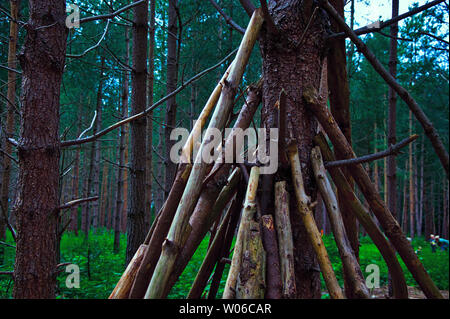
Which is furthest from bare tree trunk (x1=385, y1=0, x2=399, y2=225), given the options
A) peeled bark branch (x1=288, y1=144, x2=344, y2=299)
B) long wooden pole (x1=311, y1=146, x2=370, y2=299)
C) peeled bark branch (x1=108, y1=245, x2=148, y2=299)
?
peeled bark branch (x1=108, y1=245, x2=148, y2=299)

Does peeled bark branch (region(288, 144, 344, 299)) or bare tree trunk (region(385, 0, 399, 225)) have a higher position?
bare tree trunk (region(385, 0, 399, 225))

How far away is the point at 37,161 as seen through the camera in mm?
1626

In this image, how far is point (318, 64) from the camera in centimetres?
197

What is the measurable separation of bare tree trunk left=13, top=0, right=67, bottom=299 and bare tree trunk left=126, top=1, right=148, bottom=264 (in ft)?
4.65

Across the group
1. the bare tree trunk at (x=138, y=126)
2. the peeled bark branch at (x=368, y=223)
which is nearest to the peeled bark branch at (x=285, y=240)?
the peeled bark branch at (x=368, y=223)

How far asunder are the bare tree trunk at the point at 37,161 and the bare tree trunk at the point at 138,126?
4.65ft

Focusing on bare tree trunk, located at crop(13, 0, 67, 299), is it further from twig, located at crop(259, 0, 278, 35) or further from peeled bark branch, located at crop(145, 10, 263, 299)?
twig, located at crop(259, 0, 278, 35)

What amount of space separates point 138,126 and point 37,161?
152cm

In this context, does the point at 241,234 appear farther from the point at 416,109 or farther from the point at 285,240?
the point at 416,109

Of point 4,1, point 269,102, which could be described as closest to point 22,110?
point 269,102

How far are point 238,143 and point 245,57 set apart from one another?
465mm

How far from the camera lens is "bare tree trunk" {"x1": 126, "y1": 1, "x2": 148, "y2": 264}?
Result: 312cm

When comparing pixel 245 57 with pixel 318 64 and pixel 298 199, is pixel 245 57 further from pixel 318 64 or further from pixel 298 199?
pixel 298 199
